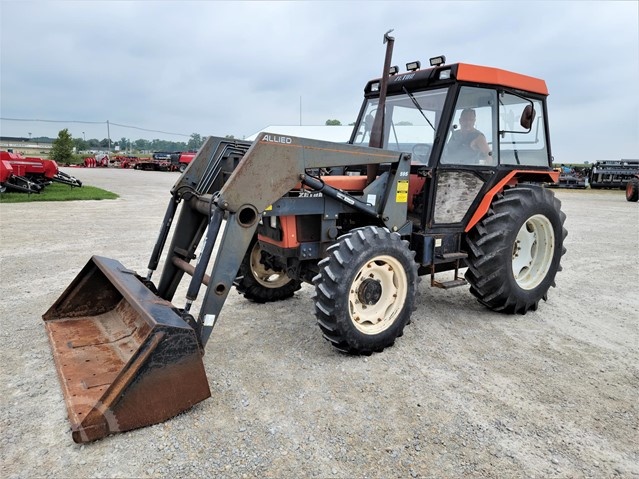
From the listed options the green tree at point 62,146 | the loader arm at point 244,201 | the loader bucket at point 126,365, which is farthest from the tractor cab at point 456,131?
the green tree at point 62,146

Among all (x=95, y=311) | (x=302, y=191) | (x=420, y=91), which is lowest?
(x=95, y=311)

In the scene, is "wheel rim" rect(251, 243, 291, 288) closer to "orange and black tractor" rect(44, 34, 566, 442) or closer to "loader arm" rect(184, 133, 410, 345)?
"orange and black tractor" rect(44, 34, 566, 442)

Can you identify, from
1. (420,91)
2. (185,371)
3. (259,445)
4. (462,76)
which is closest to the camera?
(259,445)

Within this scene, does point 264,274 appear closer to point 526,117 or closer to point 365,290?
point 365,290

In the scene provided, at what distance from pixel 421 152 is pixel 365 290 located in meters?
1.65

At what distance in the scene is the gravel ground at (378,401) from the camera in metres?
2.55

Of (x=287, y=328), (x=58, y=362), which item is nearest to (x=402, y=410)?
(x=287, y=328)

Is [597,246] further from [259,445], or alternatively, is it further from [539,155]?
[259,445]

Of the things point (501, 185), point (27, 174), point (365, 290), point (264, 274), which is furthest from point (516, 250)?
point (27, 174)

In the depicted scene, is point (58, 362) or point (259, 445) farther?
point (58, 362)

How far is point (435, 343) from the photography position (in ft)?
13.8

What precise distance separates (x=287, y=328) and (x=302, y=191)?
4.34 feet

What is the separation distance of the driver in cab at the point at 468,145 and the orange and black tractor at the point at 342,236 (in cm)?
1

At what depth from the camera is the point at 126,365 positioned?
2.69 metres
